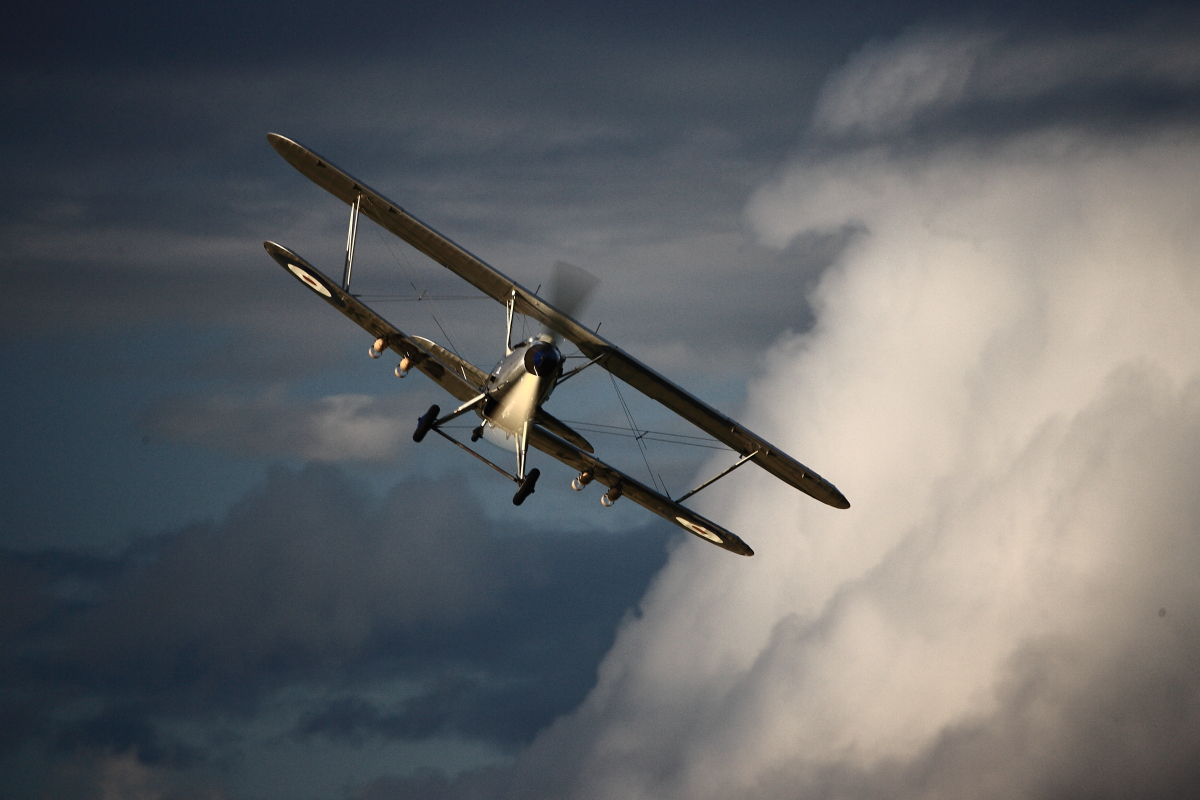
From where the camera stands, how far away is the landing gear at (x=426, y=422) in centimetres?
3622

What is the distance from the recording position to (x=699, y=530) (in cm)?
4638

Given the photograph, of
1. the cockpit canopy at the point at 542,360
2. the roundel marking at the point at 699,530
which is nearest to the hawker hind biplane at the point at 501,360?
the cockpit canopy at the point at 542,360

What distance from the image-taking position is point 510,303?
38094mm

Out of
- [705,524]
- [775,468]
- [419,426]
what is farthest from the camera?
[705,524]

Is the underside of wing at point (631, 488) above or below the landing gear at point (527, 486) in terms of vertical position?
above

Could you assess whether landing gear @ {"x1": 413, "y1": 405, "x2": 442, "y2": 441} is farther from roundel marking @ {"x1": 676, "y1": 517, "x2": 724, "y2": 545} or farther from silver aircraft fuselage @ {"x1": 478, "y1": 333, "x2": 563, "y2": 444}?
roundel marking @ {"x1": 676, "y1": 517, "x2": 724, "y2": 545}

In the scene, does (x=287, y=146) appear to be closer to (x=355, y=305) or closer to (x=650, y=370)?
(x=355, y=305)

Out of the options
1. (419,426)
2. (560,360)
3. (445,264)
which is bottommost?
(419,426)

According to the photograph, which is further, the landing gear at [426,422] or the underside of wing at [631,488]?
the underside of wing at [631,488]

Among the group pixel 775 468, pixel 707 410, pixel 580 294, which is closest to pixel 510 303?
pixel 580 294

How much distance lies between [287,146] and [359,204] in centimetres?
299

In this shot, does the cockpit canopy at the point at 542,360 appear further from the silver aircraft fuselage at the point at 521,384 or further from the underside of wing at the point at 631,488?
the underside of wing at the point at 631,488

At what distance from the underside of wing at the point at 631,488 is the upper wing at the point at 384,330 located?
3.10m

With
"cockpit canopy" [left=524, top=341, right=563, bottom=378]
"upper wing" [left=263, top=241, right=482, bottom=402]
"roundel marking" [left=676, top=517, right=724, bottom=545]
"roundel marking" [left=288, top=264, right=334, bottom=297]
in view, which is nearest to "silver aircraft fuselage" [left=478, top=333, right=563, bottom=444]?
"cockpit canopy" [left=524, top=341, right=563, bottom=378]
